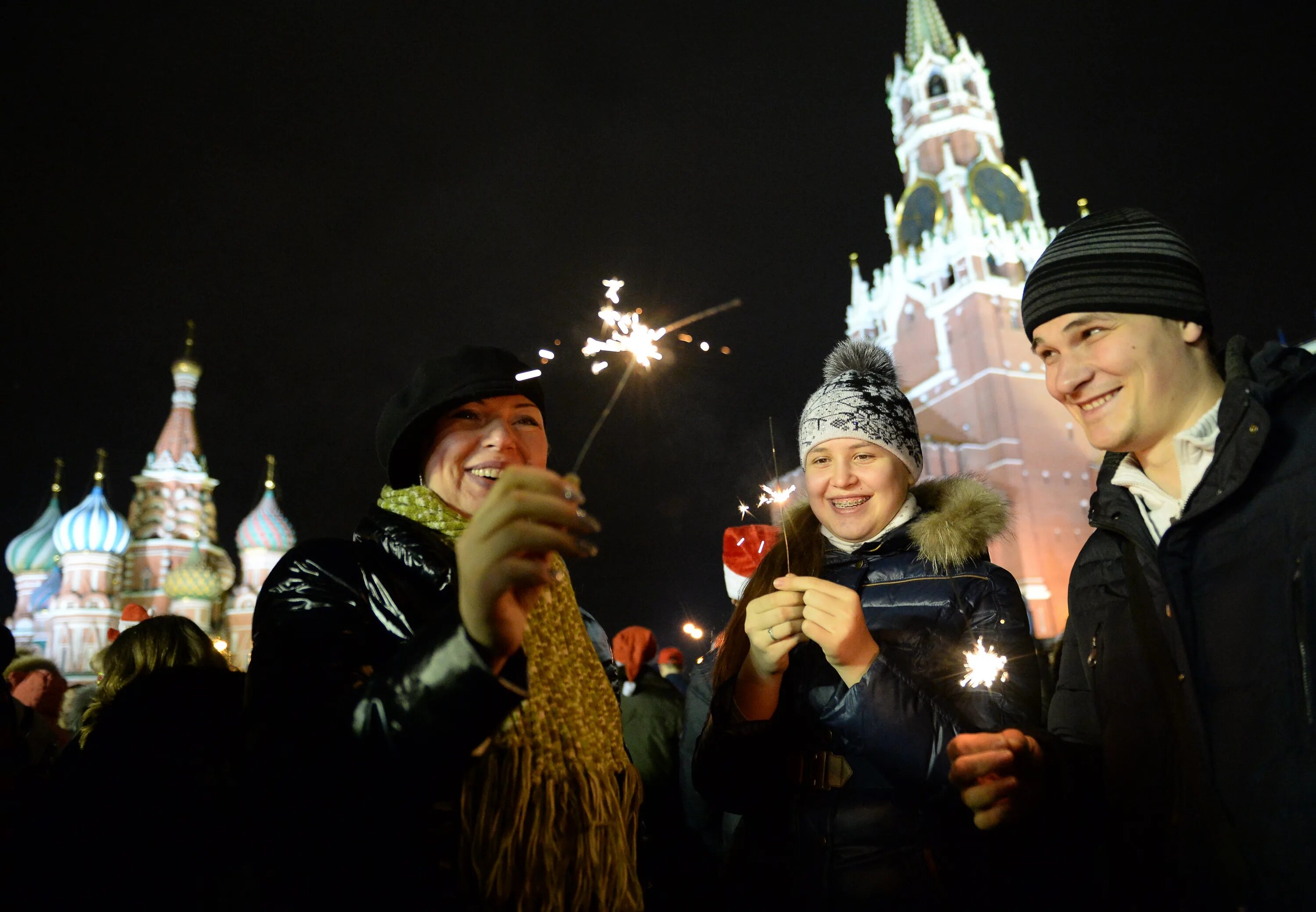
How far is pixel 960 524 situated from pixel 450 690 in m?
1.82

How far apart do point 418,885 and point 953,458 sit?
43.0 meters

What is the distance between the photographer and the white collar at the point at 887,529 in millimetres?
2904

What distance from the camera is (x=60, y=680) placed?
611 cm

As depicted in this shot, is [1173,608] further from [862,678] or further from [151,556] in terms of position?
[151,556]

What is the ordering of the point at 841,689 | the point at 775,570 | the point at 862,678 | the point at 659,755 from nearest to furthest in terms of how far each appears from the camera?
1. the point at 862,678
2. the point at 841,689
3. the point at 775,570
4. the point at 659,755

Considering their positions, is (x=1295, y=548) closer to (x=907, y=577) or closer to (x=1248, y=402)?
(x=1248, y=402)

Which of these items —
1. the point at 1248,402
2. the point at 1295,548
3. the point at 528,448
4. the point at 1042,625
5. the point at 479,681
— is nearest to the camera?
the point at 479,681

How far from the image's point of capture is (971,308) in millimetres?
43625

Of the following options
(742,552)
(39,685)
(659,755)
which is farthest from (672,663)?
(39,685)

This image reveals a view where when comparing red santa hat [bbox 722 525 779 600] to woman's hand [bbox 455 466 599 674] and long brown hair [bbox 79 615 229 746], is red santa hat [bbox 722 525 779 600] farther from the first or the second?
woman's hand [bbox 455 466 599 674]

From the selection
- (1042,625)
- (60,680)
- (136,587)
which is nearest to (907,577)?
(60,680)

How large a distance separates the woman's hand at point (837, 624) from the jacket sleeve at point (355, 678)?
0.95m

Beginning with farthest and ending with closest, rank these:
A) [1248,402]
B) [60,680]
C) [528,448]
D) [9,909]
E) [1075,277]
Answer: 1. [60,680]
2. [9,909]
3. [528,448]
4. [1075,277]
5. [1248,402]

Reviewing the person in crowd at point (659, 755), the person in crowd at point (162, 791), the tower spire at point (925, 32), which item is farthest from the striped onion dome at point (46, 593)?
the tower spire at point (925, 32)
